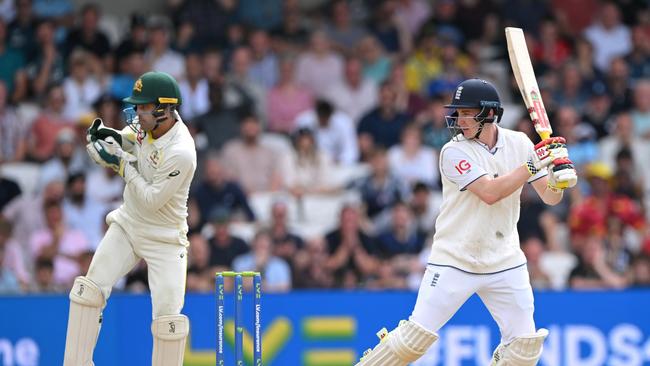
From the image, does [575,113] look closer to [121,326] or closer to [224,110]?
[224,110]

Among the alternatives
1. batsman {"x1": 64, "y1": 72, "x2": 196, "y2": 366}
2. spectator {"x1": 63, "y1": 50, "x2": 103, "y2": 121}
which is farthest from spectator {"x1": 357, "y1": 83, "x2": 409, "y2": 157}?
batsman {"x1": 64, "y1": 72, "x2": 196, "y2": 366}

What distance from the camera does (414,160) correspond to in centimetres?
1361

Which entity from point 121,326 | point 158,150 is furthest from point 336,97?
point 158,150

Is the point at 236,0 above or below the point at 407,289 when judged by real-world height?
above

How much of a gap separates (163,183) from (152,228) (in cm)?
34

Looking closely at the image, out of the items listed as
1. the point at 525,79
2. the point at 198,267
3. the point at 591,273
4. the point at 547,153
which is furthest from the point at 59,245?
the point at 547,153

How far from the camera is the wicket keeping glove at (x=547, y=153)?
300 inches

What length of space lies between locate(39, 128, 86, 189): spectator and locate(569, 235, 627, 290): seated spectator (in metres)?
4.63

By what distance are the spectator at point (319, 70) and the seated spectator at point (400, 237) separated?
229 cm

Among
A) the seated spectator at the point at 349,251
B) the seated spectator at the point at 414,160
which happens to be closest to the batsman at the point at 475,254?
the seated spectator at the point at 349,251

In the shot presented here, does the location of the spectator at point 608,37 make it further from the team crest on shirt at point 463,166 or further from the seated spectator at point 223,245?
the team crest on shirt at point 463,166

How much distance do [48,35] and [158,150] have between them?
6.16 m

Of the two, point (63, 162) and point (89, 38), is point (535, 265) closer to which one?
point (63, 162)

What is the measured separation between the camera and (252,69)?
47.9 ft
